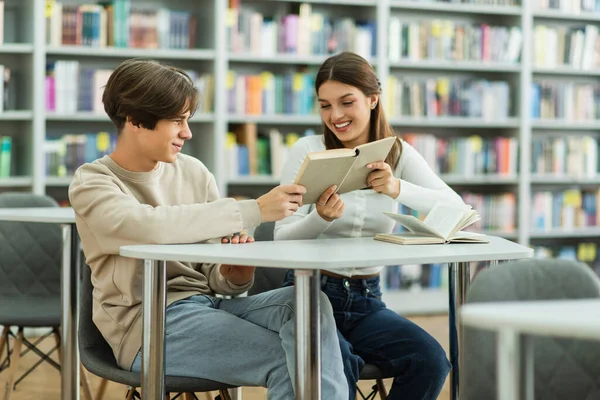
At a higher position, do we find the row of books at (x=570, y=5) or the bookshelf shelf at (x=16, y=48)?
the row of books at (x=570, y=5)

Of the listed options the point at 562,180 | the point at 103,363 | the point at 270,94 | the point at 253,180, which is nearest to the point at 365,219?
the point at 103,363

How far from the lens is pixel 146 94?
2.06 metres

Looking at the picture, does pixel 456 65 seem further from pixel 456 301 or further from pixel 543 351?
pixel 543 351

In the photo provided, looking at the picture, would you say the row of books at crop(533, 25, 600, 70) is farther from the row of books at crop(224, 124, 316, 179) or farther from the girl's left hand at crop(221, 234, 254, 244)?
the girl's left hand at crop(221, 234, 254, 244)

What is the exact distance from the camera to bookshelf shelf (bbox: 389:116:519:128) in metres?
5.23

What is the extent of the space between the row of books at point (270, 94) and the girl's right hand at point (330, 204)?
8.98ft

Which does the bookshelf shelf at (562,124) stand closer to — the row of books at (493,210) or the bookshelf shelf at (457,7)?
the row of books at (493,210)

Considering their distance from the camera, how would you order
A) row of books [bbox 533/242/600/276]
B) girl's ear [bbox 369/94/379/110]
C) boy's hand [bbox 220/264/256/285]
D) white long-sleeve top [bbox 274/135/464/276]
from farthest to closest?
row of books [bbox 533/242/600/276] → girl's ear [bbox 369/94/379/110] → white long-sleeve top [bbox 274/135/464/276] → boy's hand [bbox 220/264/256/285]

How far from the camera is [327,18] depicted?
5.32m

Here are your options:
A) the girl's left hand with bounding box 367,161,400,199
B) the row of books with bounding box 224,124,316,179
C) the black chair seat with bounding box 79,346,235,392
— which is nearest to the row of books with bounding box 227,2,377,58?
the row of books with bounding box 224,124,316,179

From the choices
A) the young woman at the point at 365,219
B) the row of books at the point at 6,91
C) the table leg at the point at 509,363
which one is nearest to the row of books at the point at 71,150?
the row of books at the point at 6,91

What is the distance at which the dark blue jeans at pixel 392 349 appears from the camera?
213 centimetres

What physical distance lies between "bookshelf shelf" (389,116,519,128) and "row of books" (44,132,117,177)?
5.51 ft

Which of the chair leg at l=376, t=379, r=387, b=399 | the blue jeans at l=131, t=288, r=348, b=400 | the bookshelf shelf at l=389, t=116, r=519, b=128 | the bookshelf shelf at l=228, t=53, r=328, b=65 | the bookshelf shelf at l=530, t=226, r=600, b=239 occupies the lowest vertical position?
the chair leg at l=376, t=379, r=387, b=399
